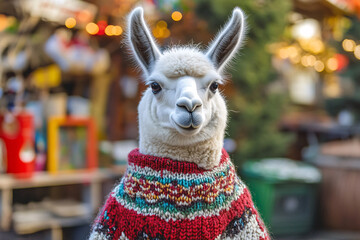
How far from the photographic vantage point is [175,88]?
51.4 inches

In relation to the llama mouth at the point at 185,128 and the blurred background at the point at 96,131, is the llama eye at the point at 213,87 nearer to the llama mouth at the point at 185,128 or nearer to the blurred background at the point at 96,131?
the llama mouth at the point at 185,128

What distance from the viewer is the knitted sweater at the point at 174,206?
1281mm

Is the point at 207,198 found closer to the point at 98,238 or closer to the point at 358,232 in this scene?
the point at 98,238

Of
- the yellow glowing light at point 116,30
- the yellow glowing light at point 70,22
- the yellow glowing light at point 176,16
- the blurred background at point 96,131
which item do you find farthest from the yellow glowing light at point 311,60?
the yellow glowing light at point 70,22

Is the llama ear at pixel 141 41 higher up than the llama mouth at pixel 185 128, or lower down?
higher up

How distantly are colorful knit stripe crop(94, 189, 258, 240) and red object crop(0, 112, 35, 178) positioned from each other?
7.11ft

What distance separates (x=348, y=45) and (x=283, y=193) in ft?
9.22

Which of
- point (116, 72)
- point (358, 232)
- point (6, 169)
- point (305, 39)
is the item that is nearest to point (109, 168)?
Result: point (6, 169)

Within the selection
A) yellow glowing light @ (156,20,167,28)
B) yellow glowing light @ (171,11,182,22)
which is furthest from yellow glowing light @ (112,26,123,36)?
yellow glowing light @ (171,11,182,22)

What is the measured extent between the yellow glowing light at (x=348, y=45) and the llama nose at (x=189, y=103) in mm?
5073

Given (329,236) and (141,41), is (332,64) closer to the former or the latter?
(329,236)

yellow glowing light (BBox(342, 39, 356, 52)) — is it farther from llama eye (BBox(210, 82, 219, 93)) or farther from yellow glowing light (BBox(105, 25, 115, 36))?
llama eye (BBox(210, 82, 219, 93))

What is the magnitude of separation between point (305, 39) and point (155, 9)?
2744 mm

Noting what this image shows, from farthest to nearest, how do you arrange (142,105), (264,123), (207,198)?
(264,123)
(142,105)
(207,198)
